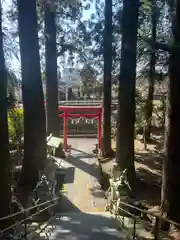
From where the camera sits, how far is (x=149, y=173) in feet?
42.7

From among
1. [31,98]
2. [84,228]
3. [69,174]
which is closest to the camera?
[84,228]

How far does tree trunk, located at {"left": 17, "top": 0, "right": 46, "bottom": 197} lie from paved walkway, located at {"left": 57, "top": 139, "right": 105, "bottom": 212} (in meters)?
1.46

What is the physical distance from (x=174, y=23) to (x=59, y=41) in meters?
12.0

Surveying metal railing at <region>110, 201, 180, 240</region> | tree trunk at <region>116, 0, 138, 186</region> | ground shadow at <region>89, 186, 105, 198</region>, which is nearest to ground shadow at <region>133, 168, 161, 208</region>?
tree trunk at <region>116, 0, 138, 186</region>

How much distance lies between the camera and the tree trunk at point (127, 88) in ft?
33.2

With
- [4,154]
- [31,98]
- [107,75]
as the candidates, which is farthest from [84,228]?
[107,75]

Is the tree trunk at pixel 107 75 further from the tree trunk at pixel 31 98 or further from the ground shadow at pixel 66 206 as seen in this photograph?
the ground shadow at pixel 66 206

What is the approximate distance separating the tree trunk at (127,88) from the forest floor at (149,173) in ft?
2.15

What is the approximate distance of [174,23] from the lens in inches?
262

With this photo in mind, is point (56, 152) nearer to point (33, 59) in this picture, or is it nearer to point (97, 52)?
point (97, 52)

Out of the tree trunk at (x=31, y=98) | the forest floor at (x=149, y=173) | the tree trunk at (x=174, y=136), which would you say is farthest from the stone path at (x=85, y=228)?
the tree trunk at (x=31, y=98)

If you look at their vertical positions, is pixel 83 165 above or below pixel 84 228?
below

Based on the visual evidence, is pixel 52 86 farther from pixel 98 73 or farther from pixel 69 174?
pixel 69 174

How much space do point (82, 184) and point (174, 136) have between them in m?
6.16
